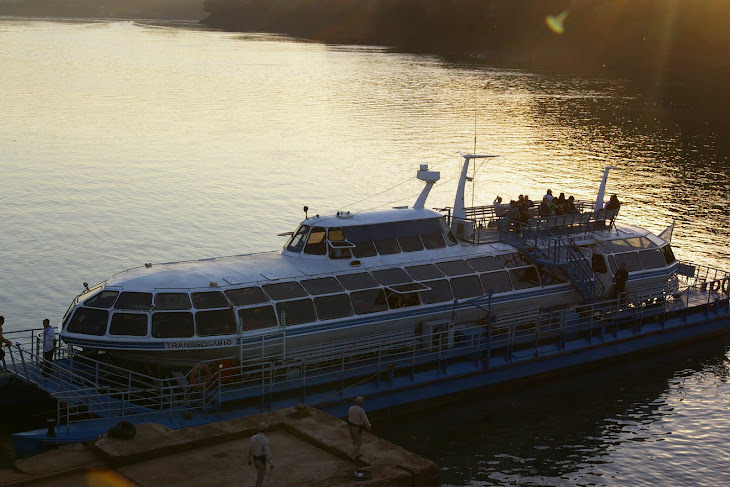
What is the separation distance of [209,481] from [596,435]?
700 inches

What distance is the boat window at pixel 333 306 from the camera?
33.0m

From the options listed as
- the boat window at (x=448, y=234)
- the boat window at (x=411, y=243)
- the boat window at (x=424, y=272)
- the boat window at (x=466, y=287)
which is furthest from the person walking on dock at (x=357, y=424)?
the boat window at (x=448, y=234)

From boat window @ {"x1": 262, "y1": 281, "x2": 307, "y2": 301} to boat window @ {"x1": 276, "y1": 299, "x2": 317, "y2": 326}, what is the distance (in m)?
0.26

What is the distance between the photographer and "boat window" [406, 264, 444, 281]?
35719mm

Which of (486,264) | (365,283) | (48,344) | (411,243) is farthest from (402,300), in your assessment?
(48,344)

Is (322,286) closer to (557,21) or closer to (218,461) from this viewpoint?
(218,461)

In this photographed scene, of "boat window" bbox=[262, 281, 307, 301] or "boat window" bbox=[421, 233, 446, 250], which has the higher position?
"boat window" bbox=[421, 233, 446, 250]

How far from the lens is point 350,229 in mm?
35406

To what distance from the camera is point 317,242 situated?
3516 cm

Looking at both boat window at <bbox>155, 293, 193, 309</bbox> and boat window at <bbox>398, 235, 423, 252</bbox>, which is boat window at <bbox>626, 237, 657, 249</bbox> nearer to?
boat window at <bbox>398, 235, 423, 252</bbox>

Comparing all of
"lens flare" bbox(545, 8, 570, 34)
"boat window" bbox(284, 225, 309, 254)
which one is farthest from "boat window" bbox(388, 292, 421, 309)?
"lens flare" bbox(545, 8, 570, 34)

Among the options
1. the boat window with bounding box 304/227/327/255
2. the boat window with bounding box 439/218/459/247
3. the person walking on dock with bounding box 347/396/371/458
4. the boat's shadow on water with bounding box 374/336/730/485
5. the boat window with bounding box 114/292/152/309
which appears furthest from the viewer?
the boat window with bounding box 439/218/459/247

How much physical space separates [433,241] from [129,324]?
1338cm

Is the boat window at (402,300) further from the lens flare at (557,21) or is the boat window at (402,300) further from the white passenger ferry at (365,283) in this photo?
the lens flare at (557,21)
